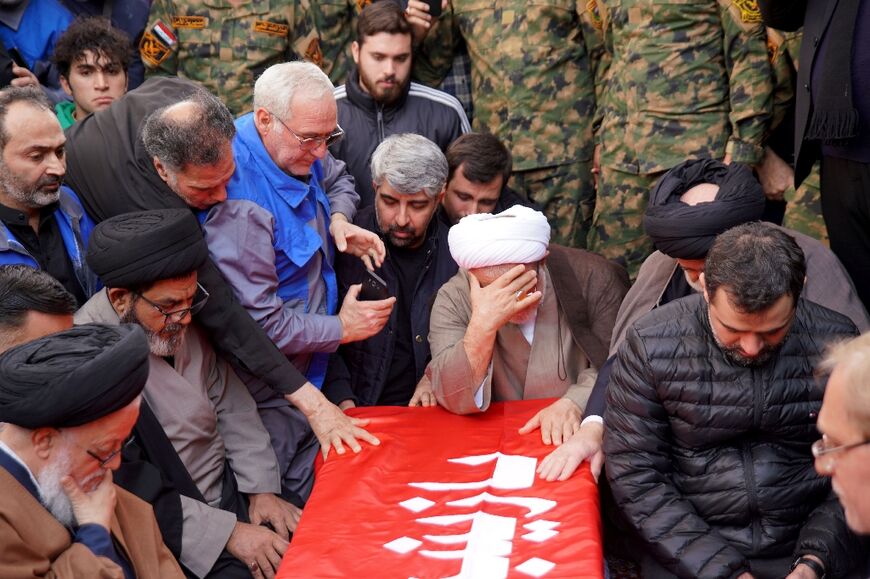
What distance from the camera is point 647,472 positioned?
346cm

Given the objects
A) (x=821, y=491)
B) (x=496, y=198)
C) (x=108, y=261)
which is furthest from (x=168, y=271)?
(x=821, y=491)

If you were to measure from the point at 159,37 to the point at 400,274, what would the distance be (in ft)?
6.75

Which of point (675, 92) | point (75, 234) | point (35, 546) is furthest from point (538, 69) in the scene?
point (35, 546)

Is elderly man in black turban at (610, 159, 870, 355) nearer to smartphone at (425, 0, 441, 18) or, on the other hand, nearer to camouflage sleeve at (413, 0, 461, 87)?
smartphone at (425, 0, 441, 18)

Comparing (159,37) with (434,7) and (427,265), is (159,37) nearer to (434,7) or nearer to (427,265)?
(434,7)

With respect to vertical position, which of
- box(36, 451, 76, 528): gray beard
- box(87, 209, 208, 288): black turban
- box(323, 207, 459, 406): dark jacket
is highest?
box(87, 209, 208, 288): black turban

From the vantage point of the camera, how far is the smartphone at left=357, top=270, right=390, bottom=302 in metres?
4.68

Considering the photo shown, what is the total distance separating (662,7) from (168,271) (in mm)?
2690

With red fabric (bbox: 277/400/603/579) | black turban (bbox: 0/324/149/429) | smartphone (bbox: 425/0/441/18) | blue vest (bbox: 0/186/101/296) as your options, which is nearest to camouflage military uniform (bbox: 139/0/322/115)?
smartphone (bbox: 425/0/441/18)

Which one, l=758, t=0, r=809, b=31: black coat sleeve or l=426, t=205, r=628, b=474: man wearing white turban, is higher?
l=758, t=0, r=809, b=31: black coat sleeve

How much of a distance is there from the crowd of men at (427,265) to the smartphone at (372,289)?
0.04ft

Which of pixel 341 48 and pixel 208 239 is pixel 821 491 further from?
pixel 341 48

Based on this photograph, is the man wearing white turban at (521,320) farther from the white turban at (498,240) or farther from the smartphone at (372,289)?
the smartphone at (372,289)

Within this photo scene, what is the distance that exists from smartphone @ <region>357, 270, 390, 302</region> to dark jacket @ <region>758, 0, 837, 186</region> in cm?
176
